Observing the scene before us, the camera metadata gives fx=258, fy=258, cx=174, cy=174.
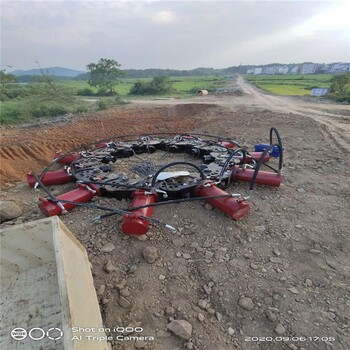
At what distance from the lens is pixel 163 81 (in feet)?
86.9

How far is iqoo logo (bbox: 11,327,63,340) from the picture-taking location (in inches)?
74.3

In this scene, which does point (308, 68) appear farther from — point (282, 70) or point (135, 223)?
point (135, 223)

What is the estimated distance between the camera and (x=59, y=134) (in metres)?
7.47

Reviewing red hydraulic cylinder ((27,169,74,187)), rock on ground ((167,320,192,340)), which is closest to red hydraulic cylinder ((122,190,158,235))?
rock on ground ((167,320,192,340))

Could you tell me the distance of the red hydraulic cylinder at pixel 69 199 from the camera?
115 inches

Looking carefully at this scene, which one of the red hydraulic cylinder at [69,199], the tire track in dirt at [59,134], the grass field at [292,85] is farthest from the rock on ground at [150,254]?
the grass field at [292,85]

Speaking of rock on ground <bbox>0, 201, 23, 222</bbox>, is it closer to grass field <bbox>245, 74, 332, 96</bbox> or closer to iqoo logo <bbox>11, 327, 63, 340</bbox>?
iqoo logo <bbox>11, 327, 63, 340</bbox>

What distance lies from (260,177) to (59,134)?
6.14 meters

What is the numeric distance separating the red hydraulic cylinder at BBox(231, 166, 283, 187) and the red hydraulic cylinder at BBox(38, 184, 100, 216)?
6.14 feet

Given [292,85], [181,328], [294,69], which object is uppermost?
[181,328]

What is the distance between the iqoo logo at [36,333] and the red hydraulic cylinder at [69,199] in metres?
1.23

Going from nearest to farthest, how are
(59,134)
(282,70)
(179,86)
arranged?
1. (59,134)
2. (179,86)
3. (282,70)

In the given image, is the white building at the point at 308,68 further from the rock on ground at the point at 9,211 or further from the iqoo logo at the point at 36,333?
the iqoo logo at the point at 36,333

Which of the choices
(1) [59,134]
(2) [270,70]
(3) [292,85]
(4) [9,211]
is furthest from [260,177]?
(2) [270,70]
